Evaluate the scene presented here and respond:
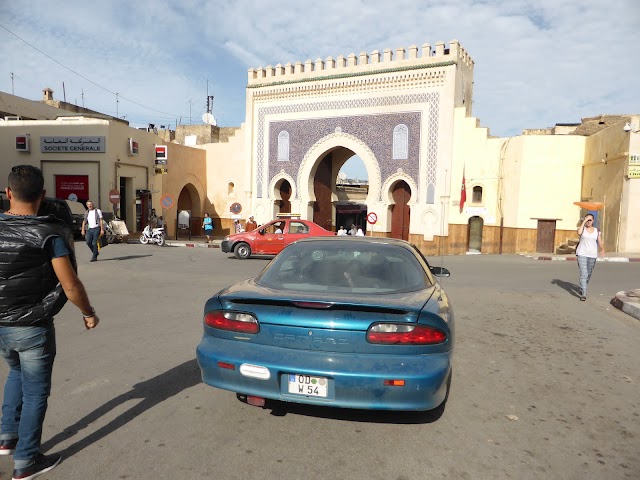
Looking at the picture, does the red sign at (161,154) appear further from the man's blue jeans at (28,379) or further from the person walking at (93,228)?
the man's blue jeans at (28,379)

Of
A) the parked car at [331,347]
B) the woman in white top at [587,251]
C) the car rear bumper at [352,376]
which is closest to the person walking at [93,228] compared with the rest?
the parked car at [331,347]

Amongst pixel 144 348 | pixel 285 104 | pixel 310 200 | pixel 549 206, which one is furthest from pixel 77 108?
pixel 144 348

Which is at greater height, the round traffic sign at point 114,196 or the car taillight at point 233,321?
the round traffic sign at point 114,196

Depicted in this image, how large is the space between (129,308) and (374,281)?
4.86 metres

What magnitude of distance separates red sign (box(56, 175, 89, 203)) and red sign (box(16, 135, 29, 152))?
2176 millimetres

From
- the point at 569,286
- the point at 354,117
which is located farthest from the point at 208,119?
the point at 569,286

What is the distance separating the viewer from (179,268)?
12438 millimetres

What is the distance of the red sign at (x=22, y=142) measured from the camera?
23.7 meters

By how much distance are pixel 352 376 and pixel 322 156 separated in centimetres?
2320

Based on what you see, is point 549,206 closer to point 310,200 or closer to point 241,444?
→ point 310,200

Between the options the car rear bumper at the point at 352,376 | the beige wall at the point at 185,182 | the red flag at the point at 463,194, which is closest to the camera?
the car rear bumper at the point at 352,376

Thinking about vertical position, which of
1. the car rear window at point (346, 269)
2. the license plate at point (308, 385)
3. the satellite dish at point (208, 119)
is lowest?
the license plate at point (308, 385)

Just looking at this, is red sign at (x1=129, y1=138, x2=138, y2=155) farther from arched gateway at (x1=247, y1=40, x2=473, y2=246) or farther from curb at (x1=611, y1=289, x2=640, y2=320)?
curb at (x1=611, y1=289, x2=640, y2=320)

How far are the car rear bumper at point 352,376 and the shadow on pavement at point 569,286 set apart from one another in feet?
24.8
